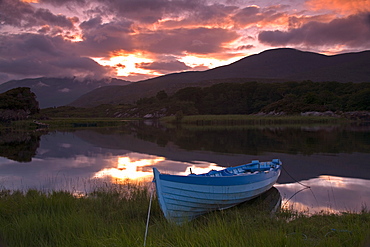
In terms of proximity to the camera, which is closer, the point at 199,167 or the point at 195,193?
the point at 195,193

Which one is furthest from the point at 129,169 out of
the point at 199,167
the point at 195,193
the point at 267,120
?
the point at 267,120

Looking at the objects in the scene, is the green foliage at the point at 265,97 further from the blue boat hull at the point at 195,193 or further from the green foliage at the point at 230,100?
the blue boat hull at the point at 195,193

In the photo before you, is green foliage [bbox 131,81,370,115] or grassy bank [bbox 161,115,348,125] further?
green foliage [bbox 131,81,370,115]

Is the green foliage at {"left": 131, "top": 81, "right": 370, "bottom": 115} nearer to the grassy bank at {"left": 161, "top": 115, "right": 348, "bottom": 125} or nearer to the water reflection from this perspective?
the grassy bank at {"left": 161, "top": 115, "right": 348, "bottom": 125}

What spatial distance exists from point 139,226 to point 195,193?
185cm

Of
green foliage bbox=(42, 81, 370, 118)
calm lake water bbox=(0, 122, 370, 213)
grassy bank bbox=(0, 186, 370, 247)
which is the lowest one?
calm lake water bbox=(0, 122, 370, 213)

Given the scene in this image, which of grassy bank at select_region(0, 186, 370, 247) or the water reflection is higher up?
grassy bank at select_region(0, 186, 370, 247)

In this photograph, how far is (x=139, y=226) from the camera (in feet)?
21.2

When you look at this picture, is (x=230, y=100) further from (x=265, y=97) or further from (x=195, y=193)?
(x=195, y=193)

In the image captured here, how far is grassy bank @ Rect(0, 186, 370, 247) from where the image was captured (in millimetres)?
5219

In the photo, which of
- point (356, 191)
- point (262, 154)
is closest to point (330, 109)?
point (262, 154)

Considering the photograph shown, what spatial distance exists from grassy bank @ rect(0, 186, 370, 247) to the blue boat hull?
0.38 metres

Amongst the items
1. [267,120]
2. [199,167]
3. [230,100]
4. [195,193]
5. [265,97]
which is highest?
[265,97]

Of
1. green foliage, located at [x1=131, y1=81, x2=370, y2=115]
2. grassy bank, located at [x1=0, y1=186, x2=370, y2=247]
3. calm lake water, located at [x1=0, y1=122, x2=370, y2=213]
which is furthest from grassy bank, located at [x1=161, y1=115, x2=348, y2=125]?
grassy bank, located at [x1=0, y1=186, x2=370, y2=247]
